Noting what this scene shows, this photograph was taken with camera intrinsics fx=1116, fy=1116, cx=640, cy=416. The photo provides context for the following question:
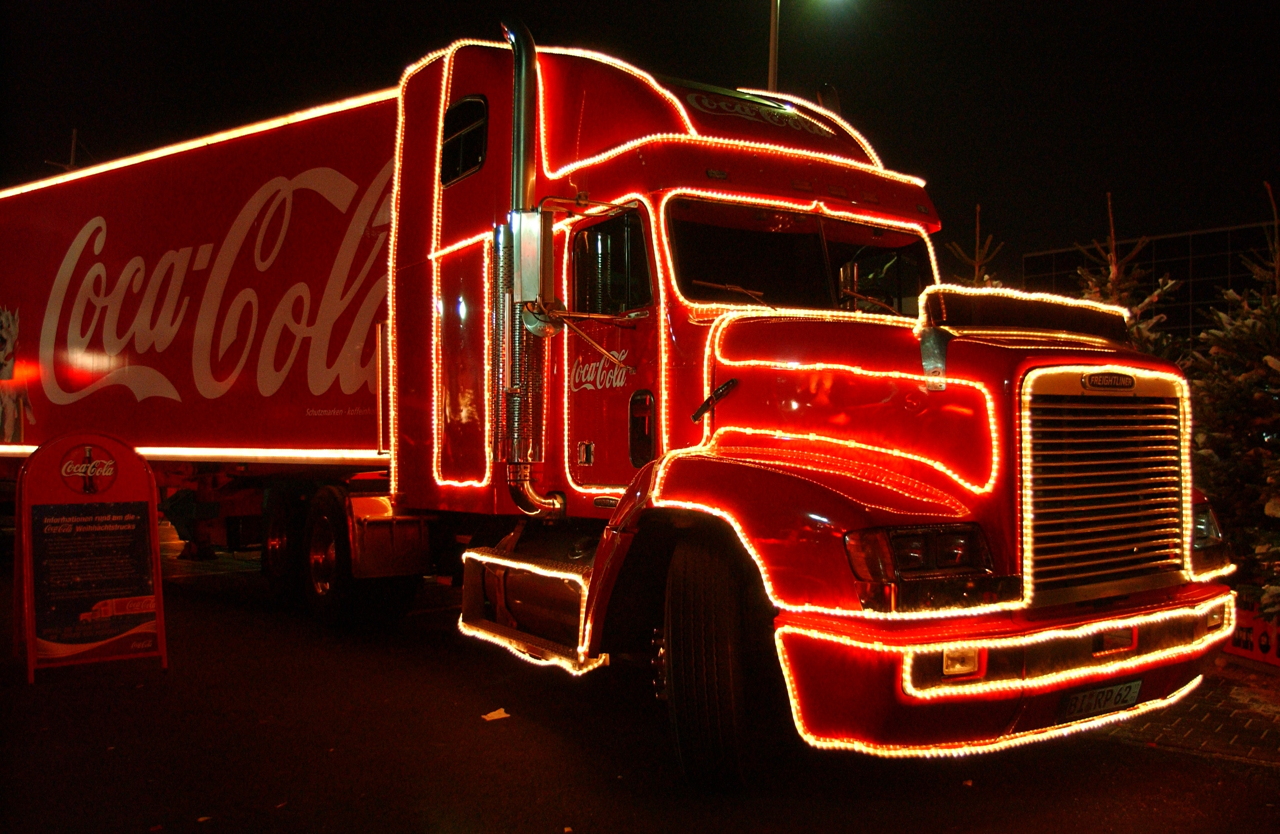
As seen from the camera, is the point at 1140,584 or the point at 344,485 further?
the point at 344,485

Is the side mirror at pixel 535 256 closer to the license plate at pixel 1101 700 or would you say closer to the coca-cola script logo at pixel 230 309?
the license plate at pixel 1101 700

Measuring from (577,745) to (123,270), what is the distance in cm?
735

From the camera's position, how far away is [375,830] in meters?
4.50

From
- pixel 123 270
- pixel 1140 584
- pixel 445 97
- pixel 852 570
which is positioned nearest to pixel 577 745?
pixel 852 570

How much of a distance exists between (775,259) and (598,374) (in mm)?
1125

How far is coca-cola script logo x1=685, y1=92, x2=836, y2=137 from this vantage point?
20.7 ft

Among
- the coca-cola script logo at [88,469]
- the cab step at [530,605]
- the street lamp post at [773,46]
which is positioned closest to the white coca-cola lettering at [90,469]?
the coca-cola script logo at [88,469]

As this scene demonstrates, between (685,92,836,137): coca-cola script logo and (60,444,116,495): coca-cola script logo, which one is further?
(60,444,116,495): coca-cola script logo

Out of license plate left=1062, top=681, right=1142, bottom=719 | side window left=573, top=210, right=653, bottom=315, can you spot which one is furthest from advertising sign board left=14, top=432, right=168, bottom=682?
license plate left=1062, top=681, right=1142, bottom=719

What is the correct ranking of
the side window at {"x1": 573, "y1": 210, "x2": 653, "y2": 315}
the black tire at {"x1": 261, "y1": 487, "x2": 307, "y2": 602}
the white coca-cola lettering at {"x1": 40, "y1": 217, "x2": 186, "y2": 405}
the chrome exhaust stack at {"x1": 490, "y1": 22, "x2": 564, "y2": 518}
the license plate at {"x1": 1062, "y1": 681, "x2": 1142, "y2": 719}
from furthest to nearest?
the white coca-cola lettering at {"x1": 40, "y1": 217, "x2": 186, "y2": 405} < the black tire at {"x1": 261, "y1": 487, "x2": 307, "y2": 602} < the chrome exhaust stack at {"x1": 490, "y1": 22, "x2": 564, "y2": 518} < the side window at {"x1": 573, "y1": 210, "x2": 653, "y2": 315} < the license plate at {"x1": 1062, "y1": 681, "x2": 1142, "y2": 719}

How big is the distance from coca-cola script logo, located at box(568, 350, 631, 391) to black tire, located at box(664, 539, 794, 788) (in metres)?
1.35

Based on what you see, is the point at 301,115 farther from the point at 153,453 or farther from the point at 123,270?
the point at 153,453

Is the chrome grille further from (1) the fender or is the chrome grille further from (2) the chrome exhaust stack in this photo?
(2) the chrome exhaust stack

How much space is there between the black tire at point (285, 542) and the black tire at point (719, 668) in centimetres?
563
